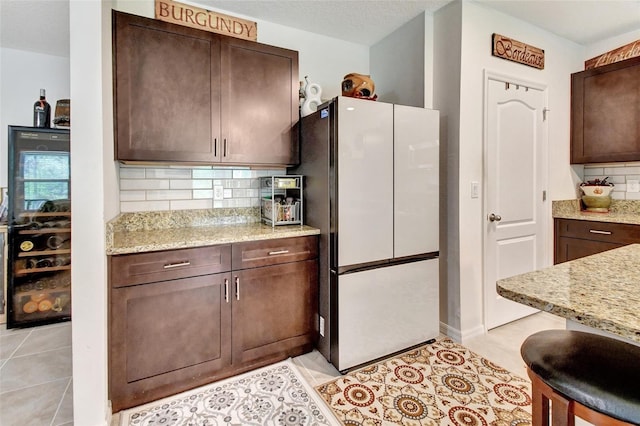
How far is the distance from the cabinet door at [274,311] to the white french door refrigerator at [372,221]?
107mm

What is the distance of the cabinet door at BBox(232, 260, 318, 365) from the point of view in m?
1.99

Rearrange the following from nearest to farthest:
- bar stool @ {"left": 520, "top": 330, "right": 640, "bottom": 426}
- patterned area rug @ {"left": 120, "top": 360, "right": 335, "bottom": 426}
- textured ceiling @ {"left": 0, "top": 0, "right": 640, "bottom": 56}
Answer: bar stool @ {"left": 520, "top": 330, "right": 640, "bottom": 426}, patterned area rug @ {"left": 120, "top": 360, "right": 335, "bottom": 426}, textured ceiling @ {"left": 0, "top": 0, "right": 640, "bottom": 56}

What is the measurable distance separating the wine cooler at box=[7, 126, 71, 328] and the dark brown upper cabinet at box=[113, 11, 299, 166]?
1506 millimetres

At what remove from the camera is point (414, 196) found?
226 cm

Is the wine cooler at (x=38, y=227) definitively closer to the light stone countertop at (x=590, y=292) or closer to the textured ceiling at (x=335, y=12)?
the textured ceiling at (x=335, y=12)

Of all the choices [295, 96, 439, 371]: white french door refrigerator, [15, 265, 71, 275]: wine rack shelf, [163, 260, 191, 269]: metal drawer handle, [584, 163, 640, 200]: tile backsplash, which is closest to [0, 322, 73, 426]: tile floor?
[15, 265, 71, 275]: wine rack shelf

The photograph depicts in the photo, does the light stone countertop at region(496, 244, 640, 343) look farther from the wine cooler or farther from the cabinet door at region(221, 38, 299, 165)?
the wine cooler

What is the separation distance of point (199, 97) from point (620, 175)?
3.92m

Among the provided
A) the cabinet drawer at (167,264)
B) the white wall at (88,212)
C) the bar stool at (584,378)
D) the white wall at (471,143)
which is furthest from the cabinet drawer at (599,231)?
the white wall at (88,212)

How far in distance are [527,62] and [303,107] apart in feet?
6.47

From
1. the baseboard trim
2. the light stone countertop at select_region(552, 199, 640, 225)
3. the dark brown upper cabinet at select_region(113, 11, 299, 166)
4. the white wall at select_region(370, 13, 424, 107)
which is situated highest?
the white wall at select_region(370, 13, 424, 107)

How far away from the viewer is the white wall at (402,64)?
259cm

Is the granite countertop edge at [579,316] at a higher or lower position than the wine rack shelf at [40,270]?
higher

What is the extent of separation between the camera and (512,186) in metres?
2.70
